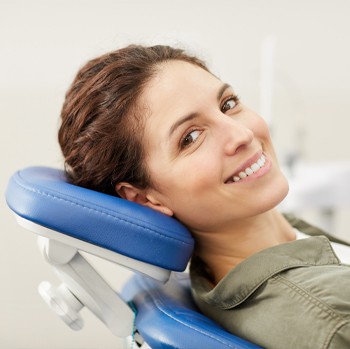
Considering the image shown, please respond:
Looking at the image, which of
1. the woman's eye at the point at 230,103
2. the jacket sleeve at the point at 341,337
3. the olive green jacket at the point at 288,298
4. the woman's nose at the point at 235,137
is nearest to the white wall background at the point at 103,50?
A: the woman's eye at the point at 230,103

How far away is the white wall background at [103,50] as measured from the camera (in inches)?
75.5

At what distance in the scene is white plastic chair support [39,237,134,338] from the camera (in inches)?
44.1

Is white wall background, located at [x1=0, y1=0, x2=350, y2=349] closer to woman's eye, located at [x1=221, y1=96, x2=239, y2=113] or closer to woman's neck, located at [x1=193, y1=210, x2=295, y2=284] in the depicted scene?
woman's eye, located at [x1=221, y1=96, x2=239, y2=113]

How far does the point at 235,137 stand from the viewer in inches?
44.4

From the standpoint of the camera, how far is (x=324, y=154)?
3.31m

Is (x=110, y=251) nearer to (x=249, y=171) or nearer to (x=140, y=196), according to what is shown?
(x=140, y=196)

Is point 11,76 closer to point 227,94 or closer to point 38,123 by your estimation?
point 38,123

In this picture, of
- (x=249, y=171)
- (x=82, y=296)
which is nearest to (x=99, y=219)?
(x=82, y=296)

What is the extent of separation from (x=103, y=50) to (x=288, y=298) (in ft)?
3.26

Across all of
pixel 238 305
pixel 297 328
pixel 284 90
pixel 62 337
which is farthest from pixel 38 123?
pixel 297 328

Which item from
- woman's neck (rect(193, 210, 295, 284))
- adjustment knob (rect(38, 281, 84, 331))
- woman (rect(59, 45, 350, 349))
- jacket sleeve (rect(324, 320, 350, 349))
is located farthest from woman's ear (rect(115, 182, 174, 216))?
jacket sleeve (rect(324, 320, 350, 349))

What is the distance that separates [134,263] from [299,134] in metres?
1.77

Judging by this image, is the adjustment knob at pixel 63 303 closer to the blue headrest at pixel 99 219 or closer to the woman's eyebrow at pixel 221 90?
the blue headrest at pixel 99 219

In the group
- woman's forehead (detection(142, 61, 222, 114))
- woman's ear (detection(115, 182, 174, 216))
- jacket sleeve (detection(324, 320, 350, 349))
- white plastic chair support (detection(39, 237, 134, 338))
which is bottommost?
jacket sleeve (detection(324, 320, 350, 349))
